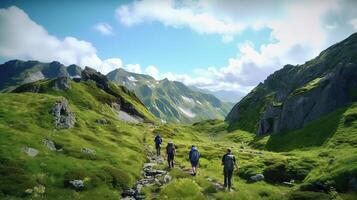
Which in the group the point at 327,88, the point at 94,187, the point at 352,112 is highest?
the point at 327,88

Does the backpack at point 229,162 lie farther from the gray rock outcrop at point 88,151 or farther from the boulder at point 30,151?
the boulder at point 30,151

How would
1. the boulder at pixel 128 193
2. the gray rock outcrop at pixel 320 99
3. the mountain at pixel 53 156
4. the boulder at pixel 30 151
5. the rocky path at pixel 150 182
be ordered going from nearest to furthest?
the mountain at pixel 53 156 < the rocky path at pixel 150 182 < the boulder at pixel 128 193 < the boulder at pixel 30 151 < the gray rock outcrop at pixel 320 99

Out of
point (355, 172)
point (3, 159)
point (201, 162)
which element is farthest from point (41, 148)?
point (355, 172)

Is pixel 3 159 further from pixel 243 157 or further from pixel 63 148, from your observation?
pixel 243 157

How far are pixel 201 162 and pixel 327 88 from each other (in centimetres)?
6447

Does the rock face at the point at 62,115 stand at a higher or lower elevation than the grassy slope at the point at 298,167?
higher

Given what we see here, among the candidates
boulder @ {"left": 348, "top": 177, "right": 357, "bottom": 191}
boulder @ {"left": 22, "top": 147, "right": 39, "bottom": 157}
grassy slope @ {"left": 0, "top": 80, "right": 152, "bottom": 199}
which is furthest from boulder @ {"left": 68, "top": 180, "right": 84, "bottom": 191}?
boulder @ {"left": 348, "top": 177, "right": 357, "bottom": 191}

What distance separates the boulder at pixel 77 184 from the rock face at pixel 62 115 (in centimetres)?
2897

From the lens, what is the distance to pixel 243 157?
75.8m

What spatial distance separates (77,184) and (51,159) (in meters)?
8.87

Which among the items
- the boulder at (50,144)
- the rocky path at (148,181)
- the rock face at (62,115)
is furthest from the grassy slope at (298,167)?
the rock face at (62,115)

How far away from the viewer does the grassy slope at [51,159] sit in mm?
37281

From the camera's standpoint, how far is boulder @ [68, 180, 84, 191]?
38125 millimetres

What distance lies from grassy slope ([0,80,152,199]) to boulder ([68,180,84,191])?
71 cm
